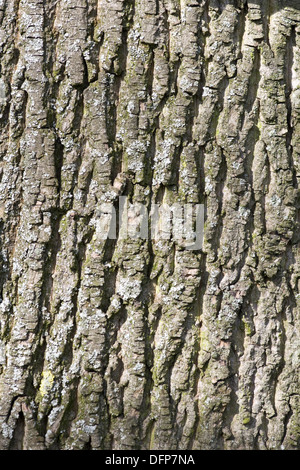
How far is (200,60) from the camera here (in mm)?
1582

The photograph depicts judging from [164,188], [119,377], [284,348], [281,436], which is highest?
[164,188]

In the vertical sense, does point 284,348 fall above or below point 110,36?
below

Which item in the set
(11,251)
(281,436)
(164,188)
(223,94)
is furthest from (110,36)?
(281,436)

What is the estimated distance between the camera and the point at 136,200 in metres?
1.59

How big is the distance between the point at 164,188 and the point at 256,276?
48 centimetres

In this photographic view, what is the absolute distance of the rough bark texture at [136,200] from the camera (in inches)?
61.6

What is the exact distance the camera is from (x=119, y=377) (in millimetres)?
1593

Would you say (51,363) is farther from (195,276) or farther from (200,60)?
(200,60)

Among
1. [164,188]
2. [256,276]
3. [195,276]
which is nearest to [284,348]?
[256,276]

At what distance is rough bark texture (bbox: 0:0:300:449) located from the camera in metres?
1.57

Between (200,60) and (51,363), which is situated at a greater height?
(200,60)

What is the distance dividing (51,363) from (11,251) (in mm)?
436

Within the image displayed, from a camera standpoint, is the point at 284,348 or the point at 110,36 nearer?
the point at 110,36

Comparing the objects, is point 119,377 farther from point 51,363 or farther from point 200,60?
point 200,60
